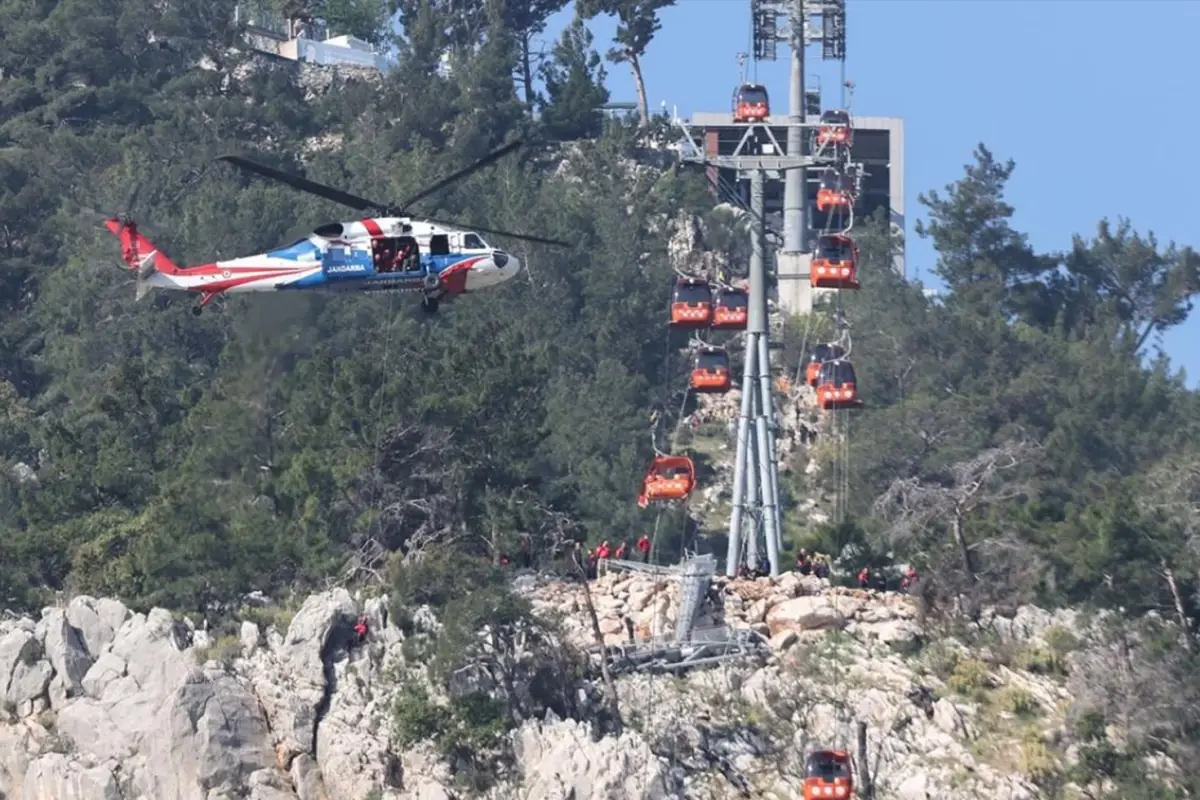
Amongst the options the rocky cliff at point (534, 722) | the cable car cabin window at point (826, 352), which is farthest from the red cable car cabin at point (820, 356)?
the rocky cliff at point (534, 722)

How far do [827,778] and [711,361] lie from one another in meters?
19.8

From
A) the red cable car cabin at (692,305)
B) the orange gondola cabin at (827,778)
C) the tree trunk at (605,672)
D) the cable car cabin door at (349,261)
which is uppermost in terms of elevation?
the cable car cabin door at (349,261)

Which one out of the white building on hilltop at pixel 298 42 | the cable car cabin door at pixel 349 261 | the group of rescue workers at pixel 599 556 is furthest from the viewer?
the white building on hilltop at pixel 298 42

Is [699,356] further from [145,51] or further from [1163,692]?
[145,51]

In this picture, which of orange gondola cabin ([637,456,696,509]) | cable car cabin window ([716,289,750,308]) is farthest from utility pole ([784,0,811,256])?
orange gondola cabin ([637,456,696,509])

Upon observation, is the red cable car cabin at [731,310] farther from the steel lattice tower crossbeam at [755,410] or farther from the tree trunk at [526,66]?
the tree trunk at [526,66]

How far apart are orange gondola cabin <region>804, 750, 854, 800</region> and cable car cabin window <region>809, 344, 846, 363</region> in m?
20.6

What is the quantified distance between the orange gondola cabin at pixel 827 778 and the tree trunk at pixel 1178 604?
10.2 metres

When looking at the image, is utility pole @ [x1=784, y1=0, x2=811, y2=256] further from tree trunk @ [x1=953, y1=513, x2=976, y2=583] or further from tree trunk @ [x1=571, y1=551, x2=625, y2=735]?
tree trunk @ [x1=571, y1=551, x2=625, y2=735]

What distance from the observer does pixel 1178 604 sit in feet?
241

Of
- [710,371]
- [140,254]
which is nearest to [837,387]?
[710,371]

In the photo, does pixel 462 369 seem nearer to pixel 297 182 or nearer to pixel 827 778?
pixel 827 778

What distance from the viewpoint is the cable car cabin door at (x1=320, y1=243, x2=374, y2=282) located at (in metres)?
61.5

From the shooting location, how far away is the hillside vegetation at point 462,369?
76375mm
